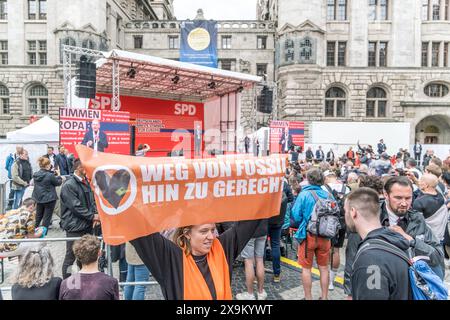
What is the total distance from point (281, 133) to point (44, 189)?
12.9m

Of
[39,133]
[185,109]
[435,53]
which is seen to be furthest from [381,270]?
[435,53]

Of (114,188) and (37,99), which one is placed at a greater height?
(37,99)

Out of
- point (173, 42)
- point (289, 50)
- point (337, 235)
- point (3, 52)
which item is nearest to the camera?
point (337, 235)

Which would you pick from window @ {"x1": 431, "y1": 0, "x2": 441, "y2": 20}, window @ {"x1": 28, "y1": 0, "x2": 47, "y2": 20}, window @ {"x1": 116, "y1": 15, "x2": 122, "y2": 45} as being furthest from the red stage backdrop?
window @ {"x1": 431, "y1": 0, "x2": 441, "y2": 20}

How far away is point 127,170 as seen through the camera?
1954 millimetres

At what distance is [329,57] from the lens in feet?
88.1

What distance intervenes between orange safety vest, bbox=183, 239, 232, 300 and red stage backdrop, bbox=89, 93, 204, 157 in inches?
545

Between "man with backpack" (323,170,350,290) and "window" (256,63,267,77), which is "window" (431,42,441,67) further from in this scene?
"man with backpack" (323,170,350,290)

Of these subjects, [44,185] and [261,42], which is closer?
[44,185]

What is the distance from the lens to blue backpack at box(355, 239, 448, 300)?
1891 millimetres

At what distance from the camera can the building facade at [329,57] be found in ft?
84.5

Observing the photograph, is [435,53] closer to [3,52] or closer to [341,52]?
[341,52]

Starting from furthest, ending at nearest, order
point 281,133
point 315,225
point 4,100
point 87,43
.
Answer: point 4,100 → point 87,43 → point 281,133 → point 315,225
